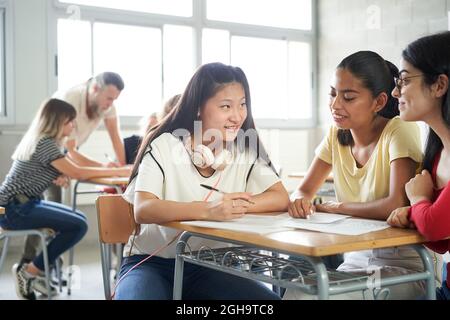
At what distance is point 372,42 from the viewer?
5508 millimetres


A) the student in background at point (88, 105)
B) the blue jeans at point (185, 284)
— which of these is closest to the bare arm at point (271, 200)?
the blue jeans at point (185, 284)

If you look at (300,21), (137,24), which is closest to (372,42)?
(300,21)

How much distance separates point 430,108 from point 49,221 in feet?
8.18

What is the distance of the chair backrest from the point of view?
1790mm

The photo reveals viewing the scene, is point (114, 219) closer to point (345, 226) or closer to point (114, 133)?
point (345, 226)

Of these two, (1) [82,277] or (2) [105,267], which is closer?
(2) [105,267]

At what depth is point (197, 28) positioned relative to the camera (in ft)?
18.0

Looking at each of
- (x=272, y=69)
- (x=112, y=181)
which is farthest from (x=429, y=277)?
(x=272, y=69)

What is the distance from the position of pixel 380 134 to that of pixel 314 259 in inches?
27.3

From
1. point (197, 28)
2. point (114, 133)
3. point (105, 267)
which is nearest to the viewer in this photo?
point (105, 267)

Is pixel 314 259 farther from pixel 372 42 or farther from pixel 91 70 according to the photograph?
pixel 372 42

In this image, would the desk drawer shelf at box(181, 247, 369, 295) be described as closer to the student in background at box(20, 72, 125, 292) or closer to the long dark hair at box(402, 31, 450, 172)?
the long dark hair at box(402, 31, 450, 172)

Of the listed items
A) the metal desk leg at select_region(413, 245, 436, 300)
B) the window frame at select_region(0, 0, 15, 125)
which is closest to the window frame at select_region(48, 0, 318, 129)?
the window frame at select_region(0, 0, 15, 125)

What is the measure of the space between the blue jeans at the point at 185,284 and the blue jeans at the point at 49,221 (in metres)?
1.84
